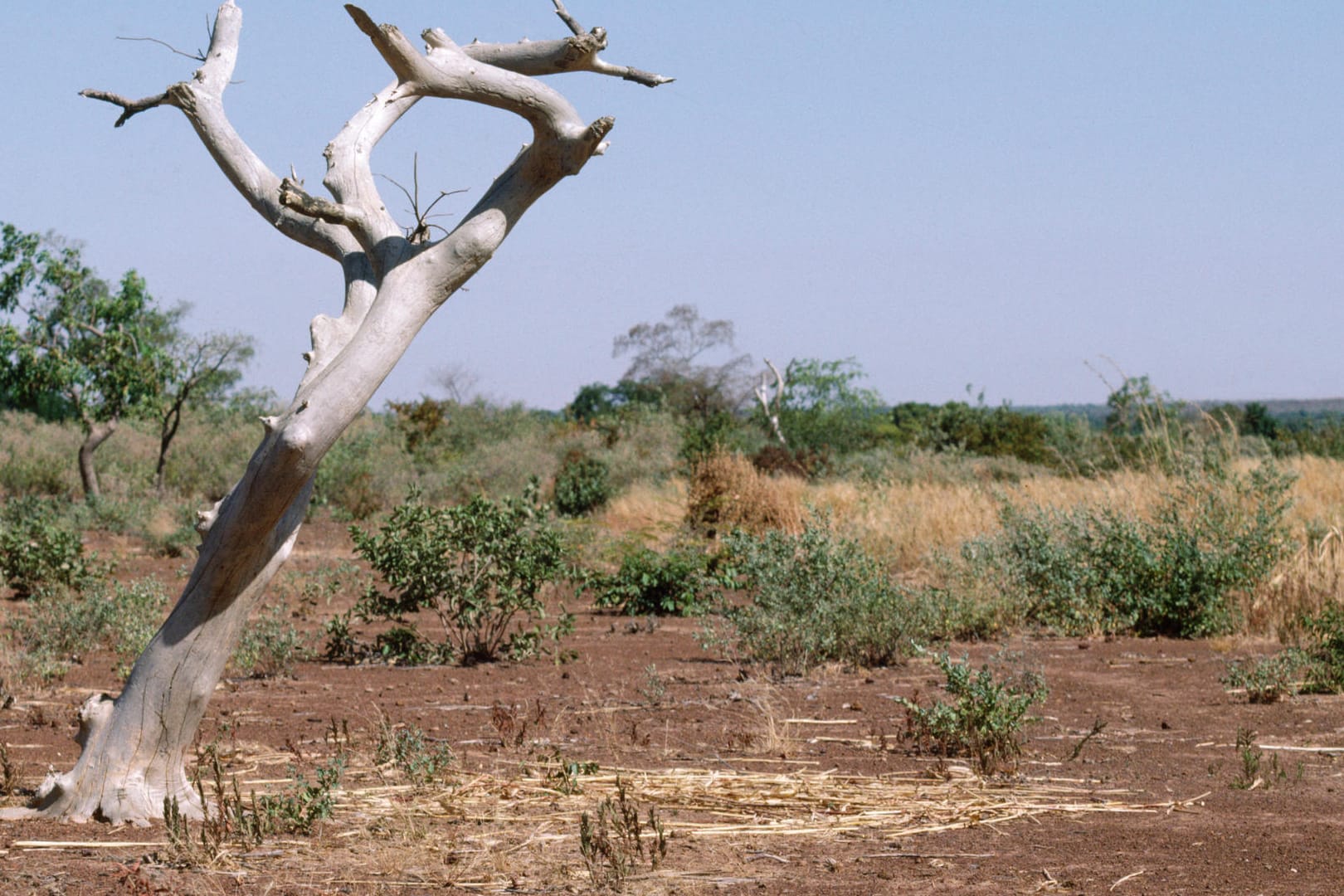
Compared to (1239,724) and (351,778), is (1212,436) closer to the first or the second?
(1239,724)

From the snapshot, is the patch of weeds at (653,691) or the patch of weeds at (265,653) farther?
the patch of weeds at (265,653)

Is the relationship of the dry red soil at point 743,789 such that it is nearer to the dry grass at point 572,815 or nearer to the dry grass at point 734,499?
the dry grass at point 572,815

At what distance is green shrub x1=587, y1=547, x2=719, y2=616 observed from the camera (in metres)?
12.8

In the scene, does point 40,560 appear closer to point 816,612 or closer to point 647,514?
point 816,612

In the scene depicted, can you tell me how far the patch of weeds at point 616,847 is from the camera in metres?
3.98

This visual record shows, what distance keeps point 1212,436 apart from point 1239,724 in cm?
648

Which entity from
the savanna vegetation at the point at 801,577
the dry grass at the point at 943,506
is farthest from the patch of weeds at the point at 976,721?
the dry grass at the point at 943,506

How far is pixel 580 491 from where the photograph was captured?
2253 centimetres

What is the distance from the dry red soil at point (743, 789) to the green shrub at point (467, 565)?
574 millimetres

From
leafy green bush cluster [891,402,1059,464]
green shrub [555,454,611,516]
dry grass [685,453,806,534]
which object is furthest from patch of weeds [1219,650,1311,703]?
leafy green bush cluster [891,402,1059,464]

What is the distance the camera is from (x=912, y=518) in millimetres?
15461

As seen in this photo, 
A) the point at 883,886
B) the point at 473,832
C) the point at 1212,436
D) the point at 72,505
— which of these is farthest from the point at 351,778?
the point at 72,505

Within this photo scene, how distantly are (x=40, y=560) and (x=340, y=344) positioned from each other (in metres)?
8.85

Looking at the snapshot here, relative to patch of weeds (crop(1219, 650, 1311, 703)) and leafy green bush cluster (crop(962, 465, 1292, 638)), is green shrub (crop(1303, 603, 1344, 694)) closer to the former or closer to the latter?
patch of weeds (crop(1219, 650, 1311, 703))
